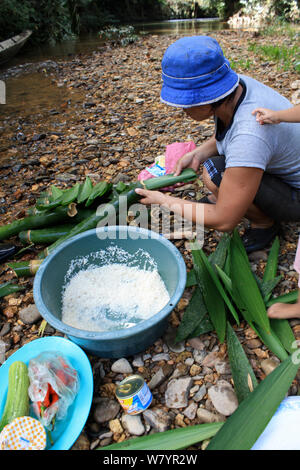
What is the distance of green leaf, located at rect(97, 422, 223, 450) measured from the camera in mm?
1243

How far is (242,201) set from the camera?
160 centimetres

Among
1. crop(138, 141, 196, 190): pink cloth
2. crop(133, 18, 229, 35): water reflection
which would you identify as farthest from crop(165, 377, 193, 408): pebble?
crop(133, 18, 229, 35): water reflection

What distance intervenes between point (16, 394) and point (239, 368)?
968 mm

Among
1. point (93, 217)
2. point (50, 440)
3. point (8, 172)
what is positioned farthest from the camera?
point (8, 172)

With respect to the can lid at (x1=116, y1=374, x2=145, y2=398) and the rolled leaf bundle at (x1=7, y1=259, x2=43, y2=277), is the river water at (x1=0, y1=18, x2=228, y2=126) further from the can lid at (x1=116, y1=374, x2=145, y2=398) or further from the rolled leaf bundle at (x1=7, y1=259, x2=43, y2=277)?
the can lid at (x1=116, y1=374, x2=145, y2=398)

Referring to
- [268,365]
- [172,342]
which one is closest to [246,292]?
[268,365]

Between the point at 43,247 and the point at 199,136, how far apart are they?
2.12 meters

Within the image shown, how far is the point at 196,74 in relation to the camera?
1413 mm

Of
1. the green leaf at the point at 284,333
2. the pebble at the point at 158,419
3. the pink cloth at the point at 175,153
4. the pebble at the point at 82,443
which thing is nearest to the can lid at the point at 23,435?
the pebble at the point at 82,443

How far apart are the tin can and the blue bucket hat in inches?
48.8

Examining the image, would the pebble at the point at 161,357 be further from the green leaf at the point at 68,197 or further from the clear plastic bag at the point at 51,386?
the green leaf at the point at 68,197

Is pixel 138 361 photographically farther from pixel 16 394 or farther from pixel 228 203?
pixel 228 203
